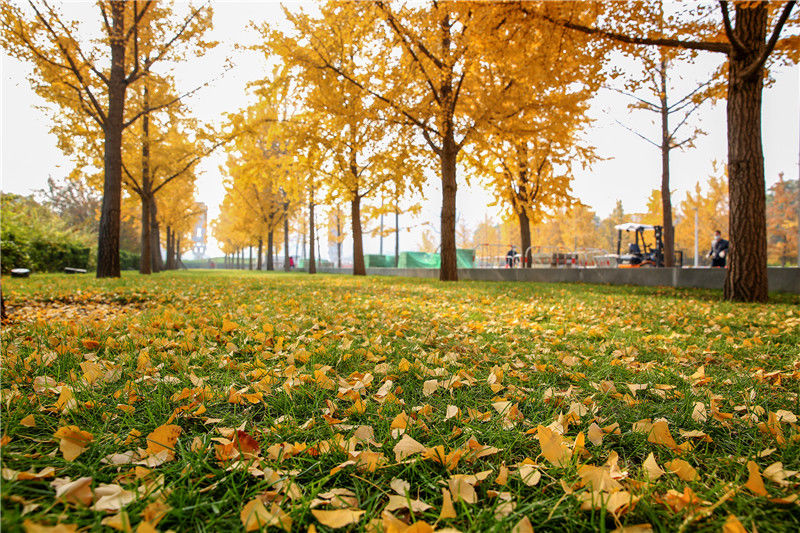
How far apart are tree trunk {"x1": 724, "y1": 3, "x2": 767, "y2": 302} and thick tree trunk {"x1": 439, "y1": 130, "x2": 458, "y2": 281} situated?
5688 millimetres

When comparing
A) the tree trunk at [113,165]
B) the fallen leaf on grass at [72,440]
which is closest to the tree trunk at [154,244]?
the tree trunk at [113,165]

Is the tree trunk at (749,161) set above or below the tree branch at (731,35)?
below

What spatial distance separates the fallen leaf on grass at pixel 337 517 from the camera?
3.05ft

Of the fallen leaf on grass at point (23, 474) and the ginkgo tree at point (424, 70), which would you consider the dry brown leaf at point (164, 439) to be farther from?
the ginkgo tree at point (424, 70)

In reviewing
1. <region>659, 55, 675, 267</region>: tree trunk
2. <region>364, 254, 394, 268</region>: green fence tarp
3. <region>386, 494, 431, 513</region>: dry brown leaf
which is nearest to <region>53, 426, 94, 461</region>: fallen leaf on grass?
<region>386, 494, 431, 513</region>: dry brown leaf

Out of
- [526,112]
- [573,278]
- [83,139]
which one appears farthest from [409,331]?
[83,139]

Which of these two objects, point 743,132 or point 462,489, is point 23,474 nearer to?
point 462,489

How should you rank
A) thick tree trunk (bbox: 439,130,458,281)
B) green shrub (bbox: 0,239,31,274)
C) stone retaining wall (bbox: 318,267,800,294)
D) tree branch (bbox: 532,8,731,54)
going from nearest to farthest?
tree branch (bbox: 532,8,731,54)
stone retaining wall (bbox: 318,267,800,294)
green shrub (bbox: 0,239,31,274)
thick tree trunk (bbox: 439,130,458,281)

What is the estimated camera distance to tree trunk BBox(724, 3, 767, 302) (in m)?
5.78

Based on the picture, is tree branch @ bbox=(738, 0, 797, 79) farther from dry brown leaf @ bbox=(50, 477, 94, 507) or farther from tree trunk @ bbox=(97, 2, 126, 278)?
tree trunk @ bbox=(97, 2, 126, 278)

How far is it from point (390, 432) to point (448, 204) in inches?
369

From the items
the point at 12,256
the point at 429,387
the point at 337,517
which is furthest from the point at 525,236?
the point at 12,256

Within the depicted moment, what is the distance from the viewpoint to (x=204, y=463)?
117 cm

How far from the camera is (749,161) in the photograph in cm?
581
